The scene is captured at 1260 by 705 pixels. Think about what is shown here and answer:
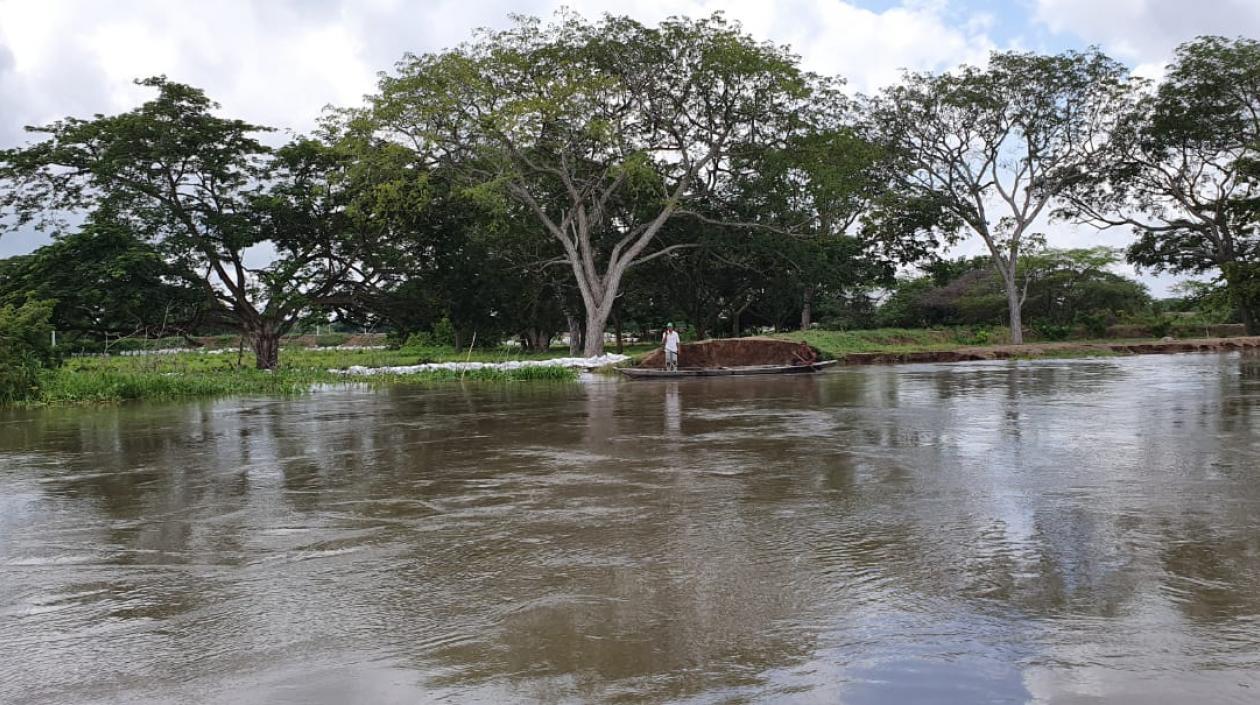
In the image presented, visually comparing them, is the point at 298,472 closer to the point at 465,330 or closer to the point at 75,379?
the point at 75,379

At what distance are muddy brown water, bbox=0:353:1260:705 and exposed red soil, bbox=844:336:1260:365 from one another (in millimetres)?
21090

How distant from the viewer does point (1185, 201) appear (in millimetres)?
40500

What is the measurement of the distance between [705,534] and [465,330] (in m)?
36.8

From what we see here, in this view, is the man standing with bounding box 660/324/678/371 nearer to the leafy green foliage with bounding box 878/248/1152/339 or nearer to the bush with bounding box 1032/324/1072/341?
the leafy green foliage with bounding box 878/248/1152/339

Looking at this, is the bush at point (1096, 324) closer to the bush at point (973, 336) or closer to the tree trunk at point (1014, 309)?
the bush at point (973, 336)

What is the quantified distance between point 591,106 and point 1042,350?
18.7 m

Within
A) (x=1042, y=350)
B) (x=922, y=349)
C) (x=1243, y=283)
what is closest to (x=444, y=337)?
(x=922, y=349)

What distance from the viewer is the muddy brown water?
3609mm

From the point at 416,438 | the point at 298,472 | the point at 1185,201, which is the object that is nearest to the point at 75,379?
the point at 416,438

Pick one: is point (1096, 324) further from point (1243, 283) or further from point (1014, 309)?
point (1014, 309)

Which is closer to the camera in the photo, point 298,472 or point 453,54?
point 298,472

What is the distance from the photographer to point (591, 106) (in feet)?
95.5

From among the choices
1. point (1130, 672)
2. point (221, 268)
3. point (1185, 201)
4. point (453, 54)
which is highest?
point (453, 54)

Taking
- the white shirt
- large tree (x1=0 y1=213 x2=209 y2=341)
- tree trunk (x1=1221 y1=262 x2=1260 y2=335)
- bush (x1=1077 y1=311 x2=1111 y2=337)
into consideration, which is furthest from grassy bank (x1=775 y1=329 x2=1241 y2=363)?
large tree (x1=0 y1=213 x2=209 y2=341)
